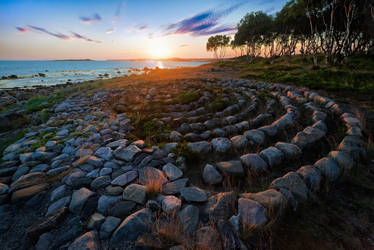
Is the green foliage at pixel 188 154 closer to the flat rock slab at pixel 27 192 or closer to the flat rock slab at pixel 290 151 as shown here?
the flat rock slab at pixel 290 151

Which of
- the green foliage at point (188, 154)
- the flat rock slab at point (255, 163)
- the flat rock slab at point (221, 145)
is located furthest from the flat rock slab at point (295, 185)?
the green foliage at point (188, 154)

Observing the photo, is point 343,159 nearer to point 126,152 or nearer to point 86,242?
point 86,242

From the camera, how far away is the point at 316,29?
23.5 m

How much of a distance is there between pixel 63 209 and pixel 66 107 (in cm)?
797

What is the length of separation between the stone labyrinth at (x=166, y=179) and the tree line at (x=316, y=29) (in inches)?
870

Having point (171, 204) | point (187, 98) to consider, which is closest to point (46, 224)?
point (171, 204)

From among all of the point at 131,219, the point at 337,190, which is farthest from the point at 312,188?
the point at 131,219

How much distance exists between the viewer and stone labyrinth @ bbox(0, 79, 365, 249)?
1.95 meters

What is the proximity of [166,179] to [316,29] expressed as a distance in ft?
108

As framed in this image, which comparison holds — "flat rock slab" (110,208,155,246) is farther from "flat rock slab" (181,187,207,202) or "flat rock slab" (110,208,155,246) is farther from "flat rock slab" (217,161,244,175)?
"flat rock slab" (217,161,244,175)

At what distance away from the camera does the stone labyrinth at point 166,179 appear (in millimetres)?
1945

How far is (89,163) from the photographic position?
345 centimetres

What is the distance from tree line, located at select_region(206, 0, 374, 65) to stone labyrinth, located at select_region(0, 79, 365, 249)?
72.5ft

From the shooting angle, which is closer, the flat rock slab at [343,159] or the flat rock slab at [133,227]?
the flat rock slab at [133,227]
